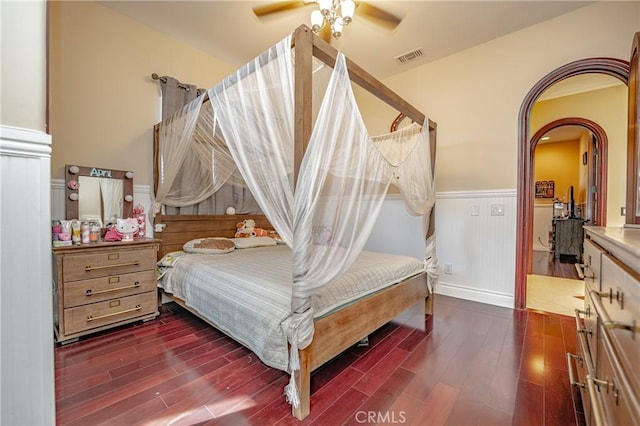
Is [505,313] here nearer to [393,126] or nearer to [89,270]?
[393,126]

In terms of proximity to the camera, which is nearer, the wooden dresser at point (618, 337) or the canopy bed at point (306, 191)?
the wooden dresser at point (618, 337)

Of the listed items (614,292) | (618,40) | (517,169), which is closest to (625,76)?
A: (618,40)

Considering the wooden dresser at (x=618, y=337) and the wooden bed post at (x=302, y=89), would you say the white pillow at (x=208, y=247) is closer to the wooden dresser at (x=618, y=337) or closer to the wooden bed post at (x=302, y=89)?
the wooden bed post at (x=302, y=89)

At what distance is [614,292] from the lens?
31.7 inches


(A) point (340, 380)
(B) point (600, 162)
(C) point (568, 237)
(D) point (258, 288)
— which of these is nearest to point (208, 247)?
(D) point (258, 288)

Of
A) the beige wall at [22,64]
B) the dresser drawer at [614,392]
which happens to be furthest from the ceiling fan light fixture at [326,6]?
the dresser drawer at [614,392]

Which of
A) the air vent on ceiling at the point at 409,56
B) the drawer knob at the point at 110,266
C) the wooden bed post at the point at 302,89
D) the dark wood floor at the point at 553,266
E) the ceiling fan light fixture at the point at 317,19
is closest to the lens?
the wooden bed post at the point at 302,89

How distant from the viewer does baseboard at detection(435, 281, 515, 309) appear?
3001 mm

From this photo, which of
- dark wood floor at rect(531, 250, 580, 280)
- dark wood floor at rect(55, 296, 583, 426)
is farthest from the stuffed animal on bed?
dark wood floor at rect(531, 250, 580, 280)

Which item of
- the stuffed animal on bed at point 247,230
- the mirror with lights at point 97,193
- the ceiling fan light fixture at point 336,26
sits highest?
the ceiling fan light fixture at point 336,26

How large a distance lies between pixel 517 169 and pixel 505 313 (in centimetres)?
156

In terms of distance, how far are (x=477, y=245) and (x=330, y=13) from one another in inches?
114

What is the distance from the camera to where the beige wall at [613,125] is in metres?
3.97

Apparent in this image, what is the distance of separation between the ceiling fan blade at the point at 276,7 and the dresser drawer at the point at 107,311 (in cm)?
265
